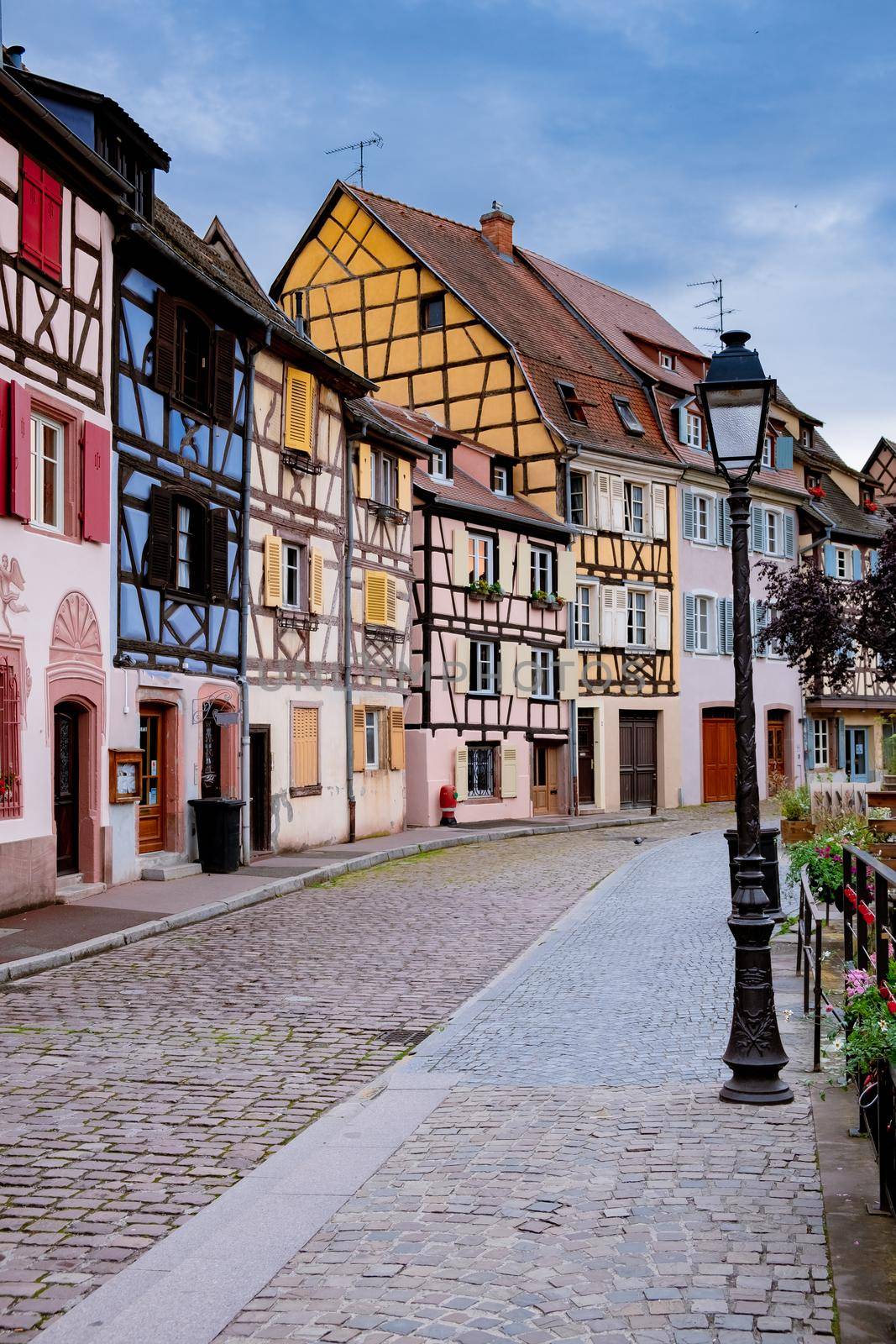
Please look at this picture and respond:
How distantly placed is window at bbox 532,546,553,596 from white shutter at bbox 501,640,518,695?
5.47 feet

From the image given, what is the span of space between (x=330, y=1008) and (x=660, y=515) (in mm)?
27357

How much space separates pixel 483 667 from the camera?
30.2m

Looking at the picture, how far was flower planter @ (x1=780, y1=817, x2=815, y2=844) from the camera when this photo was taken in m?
17.7

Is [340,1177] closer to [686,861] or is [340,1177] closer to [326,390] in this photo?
[686,861]

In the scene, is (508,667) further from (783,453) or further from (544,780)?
(783,453)

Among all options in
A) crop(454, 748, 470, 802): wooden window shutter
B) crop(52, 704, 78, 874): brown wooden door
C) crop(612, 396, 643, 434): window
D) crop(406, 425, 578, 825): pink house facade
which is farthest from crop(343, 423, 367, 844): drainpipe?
crop(612, 396, 643, 434): window

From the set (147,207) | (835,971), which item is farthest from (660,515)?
(835,971)

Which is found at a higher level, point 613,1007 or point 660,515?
point 660,515

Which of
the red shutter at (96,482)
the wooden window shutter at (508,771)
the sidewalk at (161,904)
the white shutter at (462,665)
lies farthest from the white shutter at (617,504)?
the red shutter at (96,482)

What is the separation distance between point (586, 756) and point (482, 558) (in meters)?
6.17

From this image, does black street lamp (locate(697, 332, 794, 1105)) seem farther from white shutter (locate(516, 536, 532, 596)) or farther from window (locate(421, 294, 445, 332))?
window (locate(421, 294, 445, 332))

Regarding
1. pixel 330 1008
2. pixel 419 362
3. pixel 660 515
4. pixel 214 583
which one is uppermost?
pixel 419 362

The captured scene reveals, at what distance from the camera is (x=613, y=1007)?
9.02m

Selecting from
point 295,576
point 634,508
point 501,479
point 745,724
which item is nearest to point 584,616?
point 634,508
